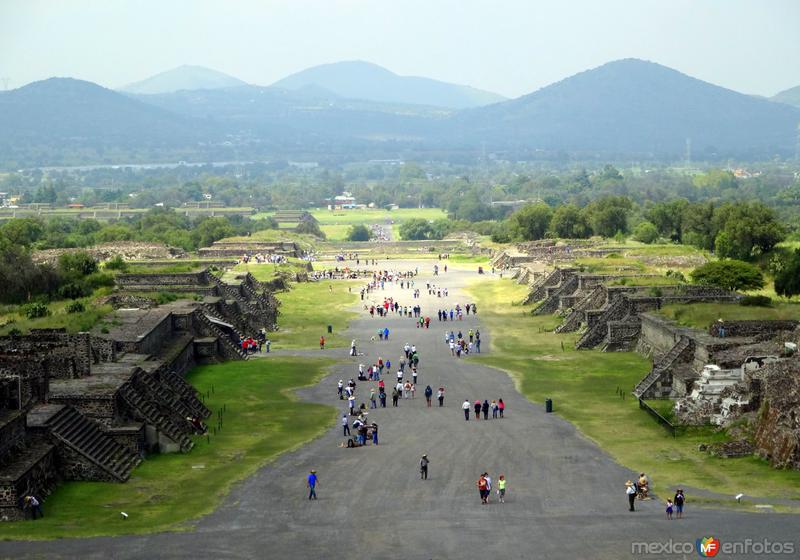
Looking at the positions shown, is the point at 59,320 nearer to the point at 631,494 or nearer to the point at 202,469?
the point at 202,469

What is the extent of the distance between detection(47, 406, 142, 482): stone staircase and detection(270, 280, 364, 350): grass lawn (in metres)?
31.1

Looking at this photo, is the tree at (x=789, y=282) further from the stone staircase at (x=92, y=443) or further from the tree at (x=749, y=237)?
the stone staircase at (x=92, y=443)

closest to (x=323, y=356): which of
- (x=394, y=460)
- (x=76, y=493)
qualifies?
(x=394, y=460)

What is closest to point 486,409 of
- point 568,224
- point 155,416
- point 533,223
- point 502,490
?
point 155,416

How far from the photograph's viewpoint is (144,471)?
41812 mm

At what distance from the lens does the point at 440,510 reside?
123 ft

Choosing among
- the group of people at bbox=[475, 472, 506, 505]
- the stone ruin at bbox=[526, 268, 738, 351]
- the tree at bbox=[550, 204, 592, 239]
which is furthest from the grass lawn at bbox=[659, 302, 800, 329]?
the tree at bbox=[550, 204, 592, 239]

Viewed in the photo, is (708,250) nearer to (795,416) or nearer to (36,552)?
(795,416)

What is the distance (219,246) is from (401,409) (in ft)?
301

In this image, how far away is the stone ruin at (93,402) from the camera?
126ft

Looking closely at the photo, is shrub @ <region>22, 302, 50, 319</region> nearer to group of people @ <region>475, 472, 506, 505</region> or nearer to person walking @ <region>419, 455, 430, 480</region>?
person walking @ <region>419, 455, 430, 480</region>

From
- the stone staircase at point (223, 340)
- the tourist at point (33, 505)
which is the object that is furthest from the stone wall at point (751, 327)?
the tourist at point (33, 505)

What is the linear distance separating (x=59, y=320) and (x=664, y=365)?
1003 inches

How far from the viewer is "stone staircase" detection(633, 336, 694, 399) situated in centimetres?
5397
